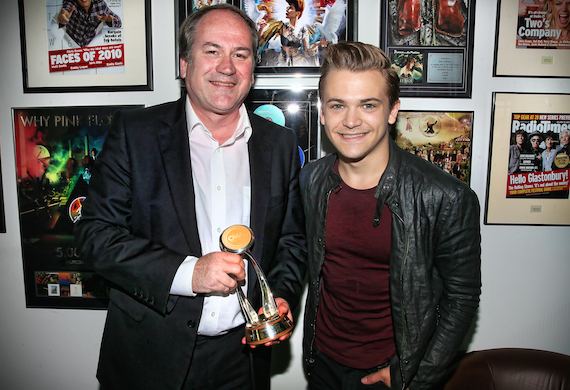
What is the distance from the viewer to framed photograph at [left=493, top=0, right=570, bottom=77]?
2111 millimetres

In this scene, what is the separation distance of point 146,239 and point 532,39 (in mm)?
2562

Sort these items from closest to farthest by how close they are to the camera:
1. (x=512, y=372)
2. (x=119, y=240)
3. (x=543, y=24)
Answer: (x=119, y=240)
(x=512, y=372)
(x=543, y=24)

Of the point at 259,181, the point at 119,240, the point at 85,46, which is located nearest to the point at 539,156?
the point at 259,181

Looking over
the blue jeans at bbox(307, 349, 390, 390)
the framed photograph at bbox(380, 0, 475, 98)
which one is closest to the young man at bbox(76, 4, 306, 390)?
the blue jeans at bbox(307, 349, 390, 390)

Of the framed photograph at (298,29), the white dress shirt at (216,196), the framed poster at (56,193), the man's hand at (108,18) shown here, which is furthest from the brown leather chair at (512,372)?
the man's hand at (108,18)

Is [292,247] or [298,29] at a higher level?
[298,29]

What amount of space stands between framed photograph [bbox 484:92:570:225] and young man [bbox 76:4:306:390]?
1.48 metres

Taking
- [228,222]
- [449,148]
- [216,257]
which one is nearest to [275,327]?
[216,257]

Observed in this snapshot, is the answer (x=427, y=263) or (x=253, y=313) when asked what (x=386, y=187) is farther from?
(x=253, y=313)

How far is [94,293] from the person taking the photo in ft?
7.85

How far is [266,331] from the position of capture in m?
1.32

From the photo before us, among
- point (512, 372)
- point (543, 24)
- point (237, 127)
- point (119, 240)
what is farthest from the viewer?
point (543, 24)

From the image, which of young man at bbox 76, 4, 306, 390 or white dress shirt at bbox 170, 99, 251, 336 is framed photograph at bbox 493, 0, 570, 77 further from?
white dress shirt at bbox 170, 99, 251, 336

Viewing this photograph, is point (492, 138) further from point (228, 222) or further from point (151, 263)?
point (151, 263)
